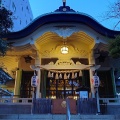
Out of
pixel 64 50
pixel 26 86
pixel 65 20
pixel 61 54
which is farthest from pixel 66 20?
pixel 26 86

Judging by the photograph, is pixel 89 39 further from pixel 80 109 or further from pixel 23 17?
pixel 23 17

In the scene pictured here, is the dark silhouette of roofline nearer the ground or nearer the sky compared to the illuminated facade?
nearer the sky

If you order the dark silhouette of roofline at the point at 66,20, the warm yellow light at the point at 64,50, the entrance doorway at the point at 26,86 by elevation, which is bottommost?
the entrance doorway at the point at 26,86

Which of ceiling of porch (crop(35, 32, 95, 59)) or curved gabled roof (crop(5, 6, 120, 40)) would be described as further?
ceiling of porch (crop(35, 32, 95, 59))

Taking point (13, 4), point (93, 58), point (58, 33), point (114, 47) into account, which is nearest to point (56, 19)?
point (58, 33)

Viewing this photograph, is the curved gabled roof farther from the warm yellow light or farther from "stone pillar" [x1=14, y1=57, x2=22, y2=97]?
"stone pillar" [x1=14, y1=57, x2=22, y2=97]

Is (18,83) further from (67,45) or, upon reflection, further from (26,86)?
(67,45)

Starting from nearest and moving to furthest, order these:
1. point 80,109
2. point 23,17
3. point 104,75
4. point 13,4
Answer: point 80,109 < point 104,75 < point 13,4 < point 23,17

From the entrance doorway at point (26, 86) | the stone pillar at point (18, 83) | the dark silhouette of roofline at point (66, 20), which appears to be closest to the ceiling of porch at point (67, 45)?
the dark silhouette of roofline at point (66, 20)

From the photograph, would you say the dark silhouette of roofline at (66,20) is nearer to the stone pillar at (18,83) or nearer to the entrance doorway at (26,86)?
the stone pillar at (18,83)

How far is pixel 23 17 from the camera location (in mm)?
34656

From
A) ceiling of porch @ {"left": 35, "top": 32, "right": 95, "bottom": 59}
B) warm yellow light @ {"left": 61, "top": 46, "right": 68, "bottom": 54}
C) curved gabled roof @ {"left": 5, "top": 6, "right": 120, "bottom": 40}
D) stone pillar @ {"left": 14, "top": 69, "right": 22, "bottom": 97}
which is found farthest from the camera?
stone pillar @ {"left": 14, "top": 69, "right": 22, "bottom": 97}

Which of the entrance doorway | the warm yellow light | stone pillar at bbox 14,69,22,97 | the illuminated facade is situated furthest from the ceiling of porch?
stone pillar at bbox 14,69,22,97

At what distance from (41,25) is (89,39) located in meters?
3.16
